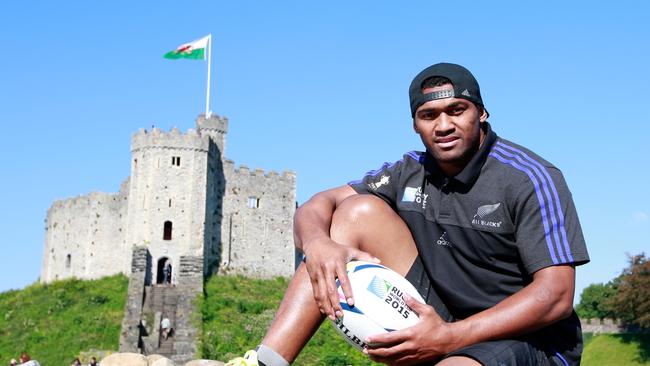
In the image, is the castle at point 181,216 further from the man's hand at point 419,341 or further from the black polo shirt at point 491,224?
the man's hand at point 419,341

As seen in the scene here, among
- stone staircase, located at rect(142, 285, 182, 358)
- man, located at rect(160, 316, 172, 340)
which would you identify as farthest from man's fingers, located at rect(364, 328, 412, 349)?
man, located at rect(160, 316, 172, 340)

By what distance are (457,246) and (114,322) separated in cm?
2920

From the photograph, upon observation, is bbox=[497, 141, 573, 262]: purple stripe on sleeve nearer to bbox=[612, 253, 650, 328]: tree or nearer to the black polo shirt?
the black polo shirt

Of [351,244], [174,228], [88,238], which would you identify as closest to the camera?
[351,244]

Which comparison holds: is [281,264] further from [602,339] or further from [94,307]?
[602,339]

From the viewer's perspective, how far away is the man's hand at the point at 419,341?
3607mm

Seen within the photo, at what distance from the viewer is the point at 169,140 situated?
37.2 metres

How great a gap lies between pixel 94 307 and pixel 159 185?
624cm

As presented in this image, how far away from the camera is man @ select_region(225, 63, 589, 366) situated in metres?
3.64

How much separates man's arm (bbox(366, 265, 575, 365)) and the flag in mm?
38953

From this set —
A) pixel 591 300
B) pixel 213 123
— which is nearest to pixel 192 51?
pixel 213 123

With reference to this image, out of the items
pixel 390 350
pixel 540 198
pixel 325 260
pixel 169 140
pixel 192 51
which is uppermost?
pixel 192 51

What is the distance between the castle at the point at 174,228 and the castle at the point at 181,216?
0.15 feet

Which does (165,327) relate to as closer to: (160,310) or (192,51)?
(160,310)
